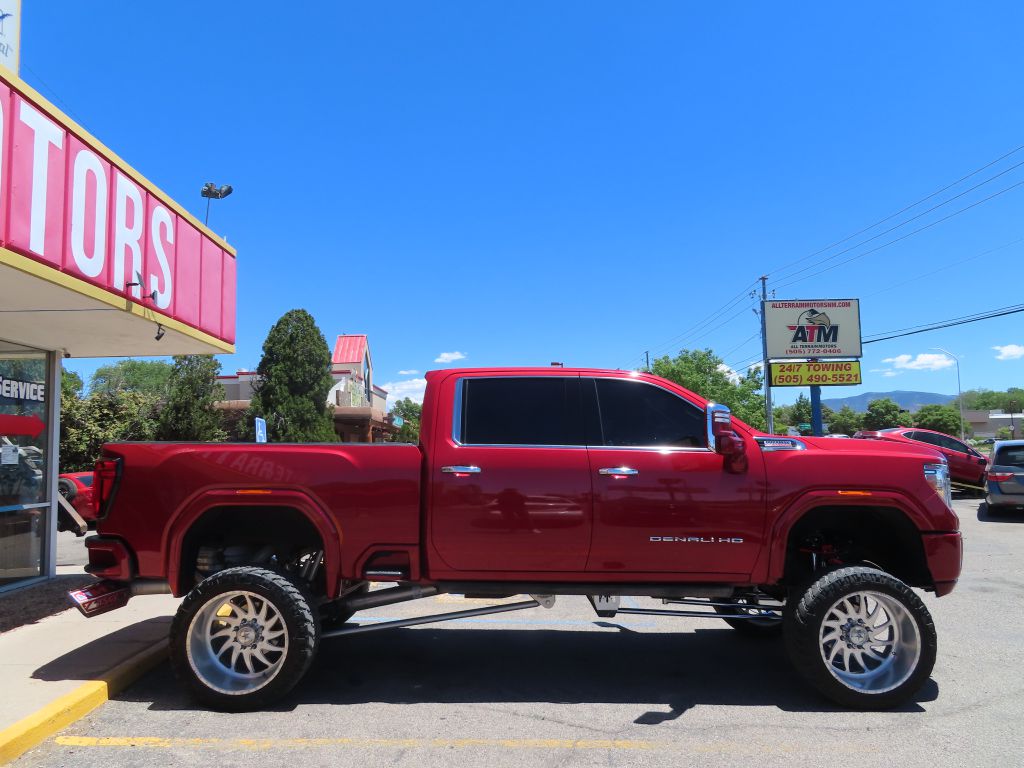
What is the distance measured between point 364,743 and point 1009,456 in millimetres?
16533

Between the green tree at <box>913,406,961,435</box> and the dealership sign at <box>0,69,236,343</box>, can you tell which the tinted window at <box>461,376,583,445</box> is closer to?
the dealership sign at <box>0,69,236,343</box>

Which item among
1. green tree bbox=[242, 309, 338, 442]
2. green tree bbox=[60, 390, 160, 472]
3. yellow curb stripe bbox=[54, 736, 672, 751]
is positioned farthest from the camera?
green tree bbox=[242, 309, 338, 442]

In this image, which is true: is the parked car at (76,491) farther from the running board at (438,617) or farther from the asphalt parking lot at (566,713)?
the running board at (438,617)

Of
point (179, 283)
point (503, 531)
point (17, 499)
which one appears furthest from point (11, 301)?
point (503, 531)

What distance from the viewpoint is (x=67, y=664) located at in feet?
16.2

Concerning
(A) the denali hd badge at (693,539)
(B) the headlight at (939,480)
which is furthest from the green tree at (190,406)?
(B) the headlight at (939,480)

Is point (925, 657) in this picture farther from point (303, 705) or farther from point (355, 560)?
point (303, 705)

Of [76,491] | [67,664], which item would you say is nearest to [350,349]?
[76,491]

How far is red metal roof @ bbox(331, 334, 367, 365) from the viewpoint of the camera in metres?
48.7

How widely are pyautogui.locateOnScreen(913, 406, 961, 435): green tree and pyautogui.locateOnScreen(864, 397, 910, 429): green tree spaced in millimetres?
3610

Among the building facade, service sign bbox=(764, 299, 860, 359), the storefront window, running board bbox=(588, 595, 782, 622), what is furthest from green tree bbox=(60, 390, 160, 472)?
service sign bbox=(764, 299, 860, 359)

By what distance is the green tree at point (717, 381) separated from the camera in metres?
59.1

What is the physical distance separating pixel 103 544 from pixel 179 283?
3.89 meters

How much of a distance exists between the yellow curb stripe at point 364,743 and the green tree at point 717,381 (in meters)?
56.2
